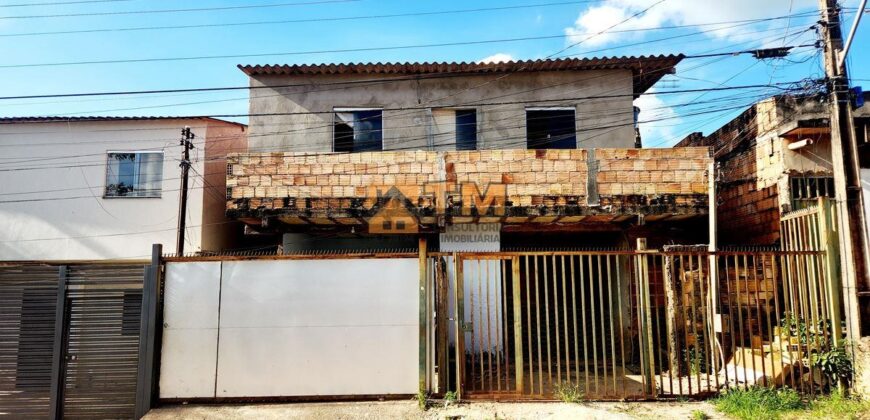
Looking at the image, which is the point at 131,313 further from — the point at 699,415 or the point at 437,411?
the point at 699,415

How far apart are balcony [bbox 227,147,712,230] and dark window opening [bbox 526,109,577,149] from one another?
1.54m

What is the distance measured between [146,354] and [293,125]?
548cm

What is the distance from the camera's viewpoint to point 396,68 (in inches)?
375

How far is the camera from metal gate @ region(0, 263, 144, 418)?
541cm

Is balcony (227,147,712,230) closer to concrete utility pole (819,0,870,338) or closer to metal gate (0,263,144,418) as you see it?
concrete utility pole (819,0,870,338)

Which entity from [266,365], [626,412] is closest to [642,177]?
[626,412]

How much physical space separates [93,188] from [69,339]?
6.50m

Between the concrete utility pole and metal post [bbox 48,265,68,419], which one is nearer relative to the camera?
metal post [bbox 48,265,68,419]

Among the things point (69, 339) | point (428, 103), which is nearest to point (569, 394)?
point (69, 339)

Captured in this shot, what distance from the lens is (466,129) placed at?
9781mm

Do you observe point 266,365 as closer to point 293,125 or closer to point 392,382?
point 392,382

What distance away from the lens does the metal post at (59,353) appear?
5383 mm

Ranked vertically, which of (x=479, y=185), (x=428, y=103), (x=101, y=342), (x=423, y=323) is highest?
(x=428, y=103)

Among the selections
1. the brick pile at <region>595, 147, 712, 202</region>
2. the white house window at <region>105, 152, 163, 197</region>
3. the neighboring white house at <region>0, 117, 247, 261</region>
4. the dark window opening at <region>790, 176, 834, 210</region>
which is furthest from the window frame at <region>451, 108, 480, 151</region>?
the white house window at <region>105, 152, 163, 197</region>
